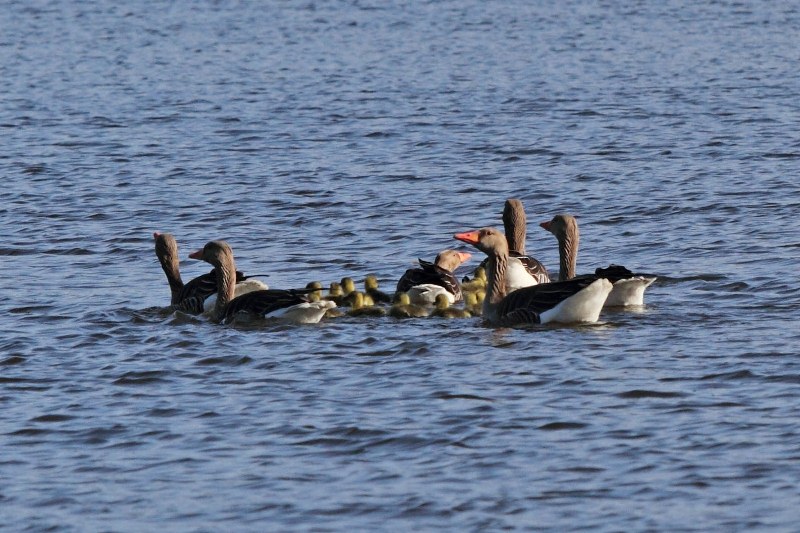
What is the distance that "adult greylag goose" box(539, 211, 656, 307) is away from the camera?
15211mm

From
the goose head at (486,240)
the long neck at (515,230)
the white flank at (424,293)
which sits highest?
the goose head at (486,240)

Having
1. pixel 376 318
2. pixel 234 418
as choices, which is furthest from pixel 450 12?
pixel 234 418

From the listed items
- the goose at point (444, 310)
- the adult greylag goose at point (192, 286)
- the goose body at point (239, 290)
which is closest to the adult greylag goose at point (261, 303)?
the goose body at point (239, 290)

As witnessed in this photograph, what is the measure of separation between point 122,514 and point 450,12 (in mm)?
43807

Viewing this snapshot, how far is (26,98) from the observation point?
35.1 m

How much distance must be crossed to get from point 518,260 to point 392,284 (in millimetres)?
1436

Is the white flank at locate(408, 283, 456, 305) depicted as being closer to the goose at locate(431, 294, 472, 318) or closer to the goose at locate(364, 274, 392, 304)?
the goose at locate(431, 294, 472, 318)

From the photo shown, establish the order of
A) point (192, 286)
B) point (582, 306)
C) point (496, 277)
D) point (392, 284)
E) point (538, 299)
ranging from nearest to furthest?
point (582, 306)
point (538, 299)
point (496, 277)
point (192, 286)
point (392, 284)

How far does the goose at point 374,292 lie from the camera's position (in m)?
16.2

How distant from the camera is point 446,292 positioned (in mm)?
15992

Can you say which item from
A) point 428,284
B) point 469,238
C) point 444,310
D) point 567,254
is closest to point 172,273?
point 428,284

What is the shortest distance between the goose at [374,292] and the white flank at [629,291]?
7.58 ft

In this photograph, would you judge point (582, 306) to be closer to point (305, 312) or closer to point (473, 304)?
point (473, 304)

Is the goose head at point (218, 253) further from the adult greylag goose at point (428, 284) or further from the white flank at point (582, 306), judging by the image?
the white flank at point (582, 306)
